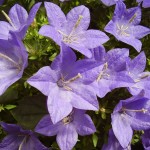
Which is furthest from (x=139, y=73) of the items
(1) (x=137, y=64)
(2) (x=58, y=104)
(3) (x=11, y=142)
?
(3) (x=11, y=142)

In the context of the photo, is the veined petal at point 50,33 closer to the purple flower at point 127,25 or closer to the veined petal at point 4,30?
the veined petal at point 4,30

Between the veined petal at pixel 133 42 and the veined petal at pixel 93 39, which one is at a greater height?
the veined petal at pixel 93 39

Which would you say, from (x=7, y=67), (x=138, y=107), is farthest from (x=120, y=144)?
(x=7, y=67)

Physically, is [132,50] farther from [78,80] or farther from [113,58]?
[78,80]

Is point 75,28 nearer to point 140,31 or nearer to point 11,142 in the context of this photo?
point 140,31

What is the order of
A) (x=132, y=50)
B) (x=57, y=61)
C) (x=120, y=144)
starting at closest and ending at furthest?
(x=57, y=61)
(x=120, y=144)
(x=132, y=50)

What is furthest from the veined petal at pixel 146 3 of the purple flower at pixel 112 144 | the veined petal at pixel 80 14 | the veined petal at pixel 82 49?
the purple flower at pixel 112 144
